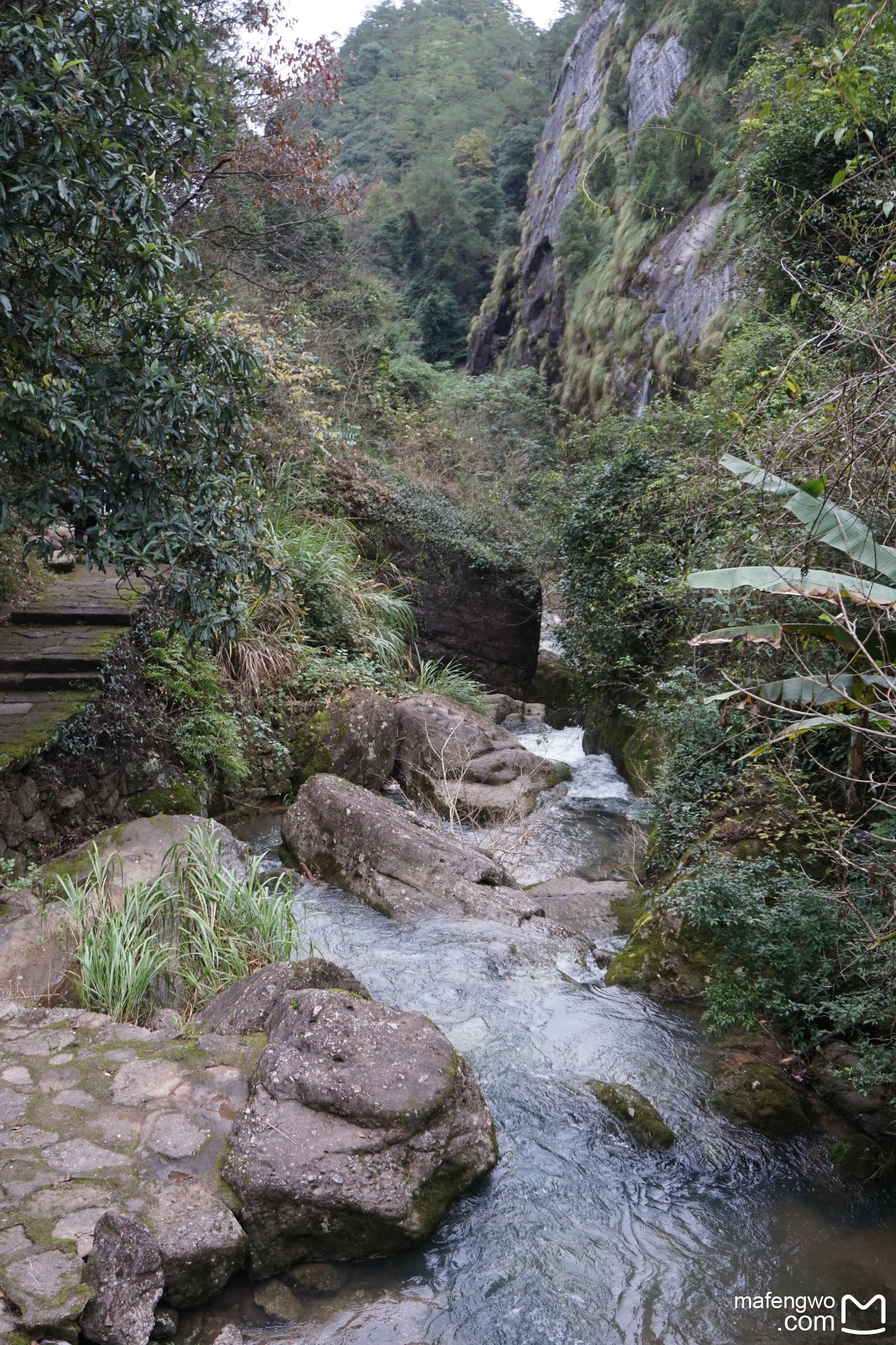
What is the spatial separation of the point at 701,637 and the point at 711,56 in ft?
67.3

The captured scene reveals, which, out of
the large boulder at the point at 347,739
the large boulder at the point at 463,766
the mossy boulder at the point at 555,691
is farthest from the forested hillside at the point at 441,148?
the large boulder at the point at 347,739

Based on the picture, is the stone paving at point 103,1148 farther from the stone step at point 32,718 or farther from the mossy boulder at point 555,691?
→ the mossy boulder at point 555,691

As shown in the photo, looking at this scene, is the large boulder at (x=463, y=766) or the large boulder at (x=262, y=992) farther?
the large boulder at (x=463, y=766)

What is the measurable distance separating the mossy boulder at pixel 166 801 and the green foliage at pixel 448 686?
14.1ft

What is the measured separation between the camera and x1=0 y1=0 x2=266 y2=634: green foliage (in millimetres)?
4246

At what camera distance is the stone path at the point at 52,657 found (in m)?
5.79

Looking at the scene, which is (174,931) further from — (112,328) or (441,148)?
(441,148)

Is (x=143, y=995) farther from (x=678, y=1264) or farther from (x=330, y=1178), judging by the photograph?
(x=678, y=1264)

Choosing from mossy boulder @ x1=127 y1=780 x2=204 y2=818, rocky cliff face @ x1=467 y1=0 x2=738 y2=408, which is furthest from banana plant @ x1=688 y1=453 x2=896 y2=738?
rocky cliff face @ x1=467 y1=0 x2=738 y2=408

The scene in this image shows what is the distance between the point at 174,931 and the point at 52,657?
273 centimetres

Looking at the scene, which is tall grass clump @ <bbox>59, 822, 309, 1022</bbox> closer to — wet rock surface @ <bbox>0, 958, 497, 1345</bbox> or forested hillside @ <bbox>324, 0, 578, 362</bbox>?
wet rock surface @ <bbox>0, 958, 497, 1345</bbox>

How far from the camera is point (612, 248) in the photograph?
2278cm

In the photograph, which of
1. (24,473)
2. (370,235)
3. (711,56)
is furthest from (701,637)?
(370,235)

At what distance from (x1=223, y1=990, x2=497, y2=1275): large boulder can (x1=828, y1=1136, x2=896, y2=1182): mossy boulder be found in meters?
1.66
